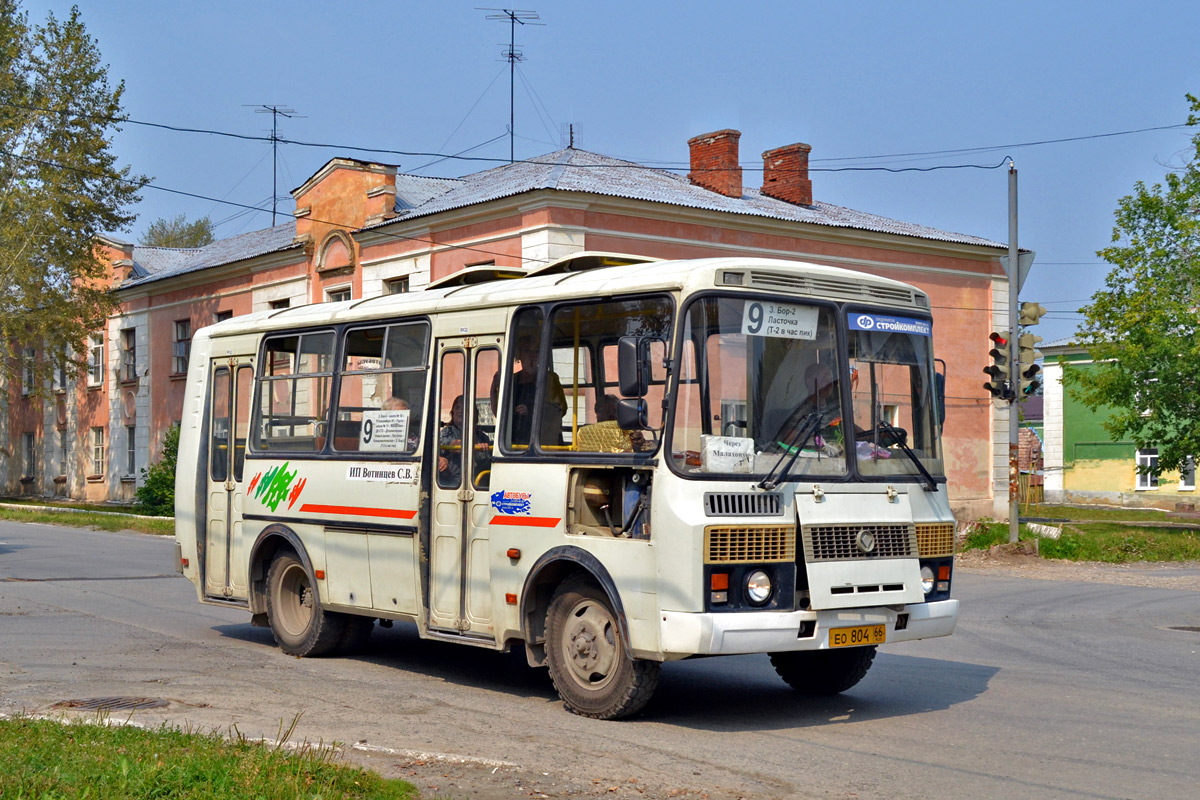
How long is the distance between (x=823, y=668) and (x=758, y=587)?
75.8 inches

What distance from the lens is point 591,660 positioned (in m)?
8.49

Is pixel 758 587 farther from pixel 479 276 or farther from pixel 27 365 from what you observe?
pixel 27 365

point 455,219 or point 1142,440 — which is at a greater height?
point 455,219

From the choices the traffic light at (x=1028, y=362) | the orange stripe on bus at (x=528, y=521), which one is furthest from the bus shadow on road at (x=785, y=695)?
the traffic light at (x=1028, y=362)

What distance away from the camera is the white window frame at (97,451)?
46.1m

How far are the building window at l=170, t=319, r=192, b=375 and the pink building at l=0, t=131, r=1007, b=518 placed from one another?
0.05m

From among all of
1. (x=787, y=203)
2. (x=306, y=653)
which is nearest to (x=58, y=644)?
(x=306, y=653)

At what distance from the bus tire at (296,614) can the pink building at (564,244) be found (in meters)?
15.8

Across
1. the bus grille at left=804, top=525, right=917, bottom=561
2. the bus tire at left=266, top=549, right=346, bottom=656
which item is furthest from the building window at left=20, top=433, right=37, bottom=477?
the bus grille at left=804, top=525, right=917, bottom=561

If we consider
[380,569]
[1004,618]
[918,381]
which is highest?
[918,381]

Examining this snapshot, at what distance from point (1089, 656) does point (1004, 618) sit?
3277 mm

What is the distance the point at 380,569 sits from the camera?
1025 centimetres

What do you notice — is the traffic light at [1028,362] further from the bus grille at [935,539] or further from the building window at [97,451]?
the building window at [97,451]

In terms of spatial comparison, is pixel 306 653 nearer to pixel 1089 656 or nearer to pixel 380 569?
pixel 380 569
